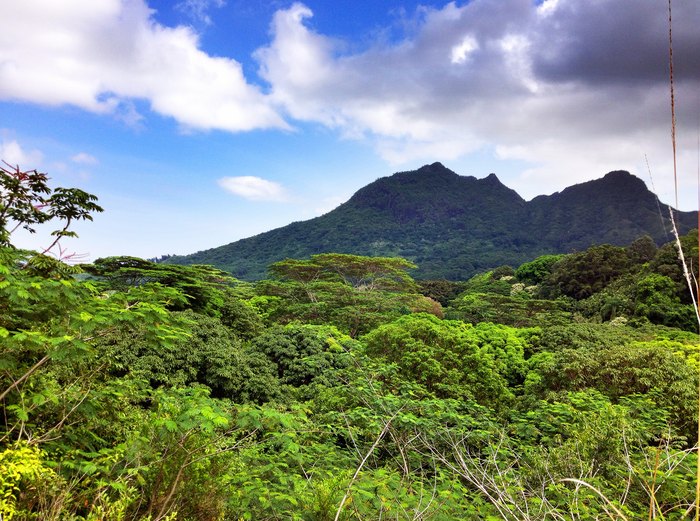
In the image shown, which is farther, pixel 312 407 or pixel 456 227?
pixel 456 227

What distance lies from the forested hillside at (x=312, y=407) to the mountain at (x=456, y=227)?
54977 mm

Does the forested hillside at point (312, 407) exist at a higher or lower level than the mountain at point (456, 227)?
lower

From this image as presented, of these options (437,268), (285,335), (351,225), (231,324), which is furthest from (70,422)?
(351,225)

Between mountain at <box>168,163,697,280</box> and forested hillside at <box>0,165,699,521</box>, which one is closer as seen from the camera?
forested hillside at <box>0,165,699,521</box>

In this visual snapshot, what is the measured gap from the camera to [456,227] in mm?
98500

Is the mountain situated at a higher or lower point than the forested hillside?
higher

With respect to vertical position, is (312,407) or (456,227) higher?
(456,227)

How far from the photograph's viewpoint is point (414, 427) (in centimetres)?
545

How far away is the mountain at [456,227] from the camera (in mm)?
78938

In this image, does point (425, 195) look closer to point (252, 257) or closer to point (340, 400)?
point (252, 257)

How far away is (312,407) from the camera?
23.6ft

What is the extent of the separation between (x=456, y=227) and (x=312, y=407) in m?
95.7

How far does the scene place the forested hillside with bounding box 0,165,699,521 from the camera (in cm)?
301

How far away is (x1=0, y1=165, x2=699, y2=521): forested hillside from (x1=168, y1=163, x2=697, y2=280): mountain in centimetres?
5498
